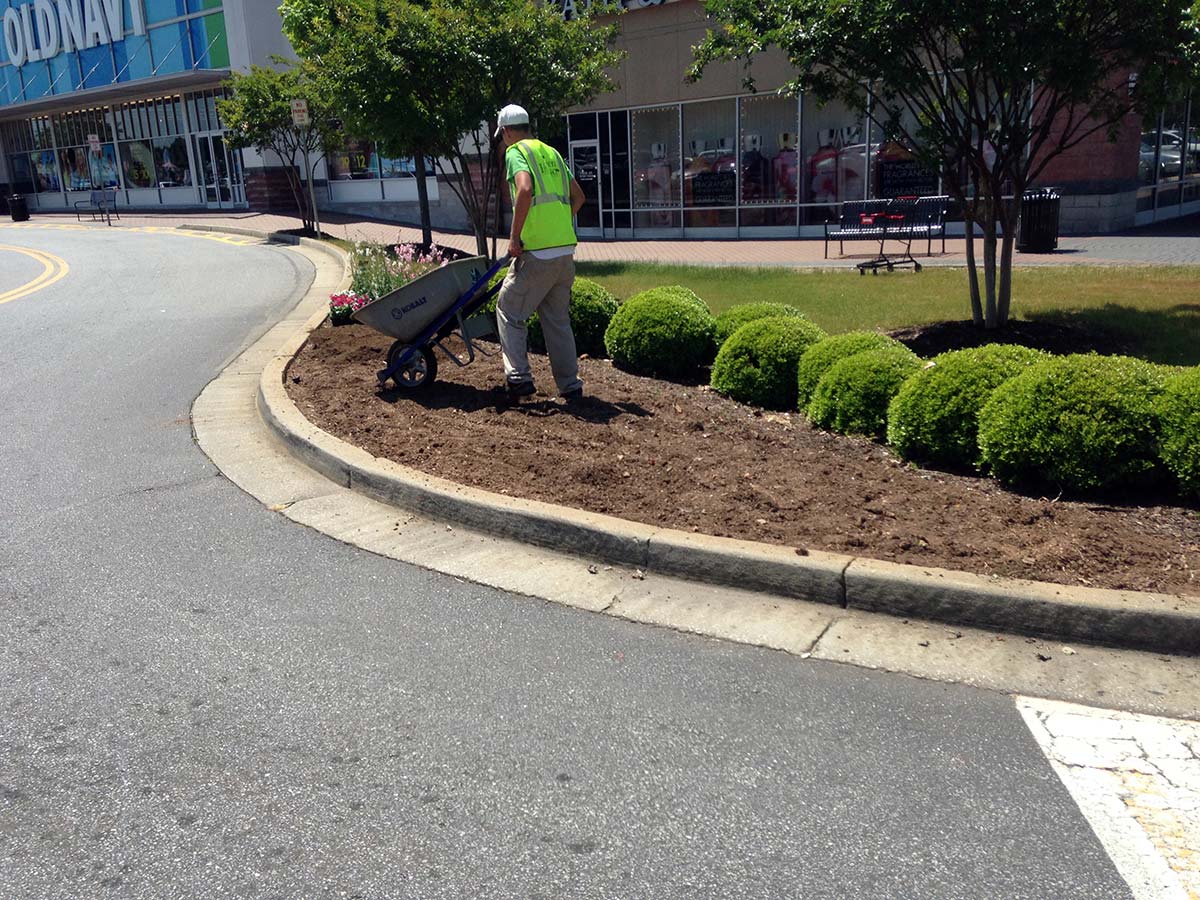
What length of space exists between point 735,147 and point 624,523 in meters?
19.9

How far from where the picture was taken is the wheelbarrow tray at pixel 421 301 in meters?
7.32

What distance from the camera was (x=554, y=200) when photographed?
266 inches

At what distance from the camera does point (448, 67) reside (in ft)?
50.1

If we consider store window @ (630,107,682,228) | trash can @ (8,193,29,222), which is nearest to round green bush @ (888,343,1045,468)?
store window @ (630,107,682,228)

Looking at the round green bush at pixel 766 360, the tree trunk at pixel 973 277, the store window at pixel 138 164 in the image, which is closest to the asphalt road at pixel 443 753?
the round green bush at pixel 766 360

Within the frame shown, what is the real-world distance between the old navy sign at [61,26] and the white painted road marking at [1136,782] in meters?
44.1

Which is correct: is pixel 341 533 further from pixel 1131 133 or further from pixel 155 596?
pixel 1131 133

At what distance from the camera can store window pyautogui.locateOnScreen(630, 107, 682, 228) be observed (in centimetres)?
2423

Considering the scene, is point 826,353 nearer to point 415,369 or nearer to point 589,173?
point 415,369

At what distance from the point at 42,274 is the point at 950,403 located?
19.1 metres

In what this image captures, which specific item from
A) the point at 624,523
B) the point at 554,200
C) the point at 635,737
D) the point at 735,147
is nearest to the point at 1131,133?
the point at 735,147

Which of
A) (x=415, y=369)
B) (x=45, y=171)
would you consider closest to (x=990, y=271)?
(x=415, y=369)

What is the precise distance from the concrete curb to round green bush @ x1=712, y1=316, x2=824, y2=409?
2.55 m

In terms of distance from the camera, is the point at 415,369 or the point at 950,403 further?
the point at 415,369
